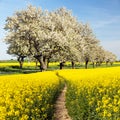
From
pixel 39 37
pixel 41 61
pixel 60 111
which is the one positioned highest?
pixel 39 37

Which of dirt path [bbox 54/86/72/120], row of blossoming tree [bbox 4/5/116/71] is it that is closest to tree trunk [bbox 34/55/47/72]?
row of blossoming tree [bbox 4/5/116/71]

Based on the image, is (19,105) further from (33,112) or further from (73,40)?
(73,40)

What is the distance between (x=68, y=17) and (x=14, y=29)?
57.5 feet

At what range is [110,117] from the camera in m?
9.48

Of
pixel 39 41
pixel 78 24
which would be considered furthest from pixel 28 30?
pixel 78 24

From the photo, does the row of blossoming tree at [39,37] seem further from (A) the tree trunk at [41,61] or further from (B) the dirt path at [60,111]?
(B) the dirt path at [60,111]

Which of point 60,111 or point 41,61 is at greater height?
point 41,61

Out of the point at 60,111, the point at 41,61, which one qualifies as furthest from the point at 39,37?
the point at 60,111

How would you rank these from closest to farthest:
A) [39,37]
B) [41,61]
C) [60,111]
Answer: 1. [60,111]
2. [39,37]
3. [41,61]

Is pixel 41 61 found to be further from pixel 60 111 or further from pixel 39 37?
pixel 60 111

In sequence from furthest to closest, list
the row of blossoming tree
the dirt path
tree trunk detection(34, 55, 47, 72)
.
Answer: tree trunk detection(34, 55, 47, 72)
the row of blossoming tree
the dirt path

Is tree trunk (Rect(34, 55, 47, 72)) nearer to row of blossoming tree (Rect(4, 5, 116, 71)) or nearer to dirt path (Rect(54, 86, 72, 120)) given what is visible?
row of blossoming tree (Rect(4, 5, 116, 71))

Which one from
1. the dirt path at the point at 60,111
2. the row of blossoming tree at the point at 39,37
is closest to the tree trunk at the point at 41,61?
the row of blossoming tree at the point at 39,37

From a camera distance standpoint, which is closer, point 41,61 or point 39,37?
point 39,37
